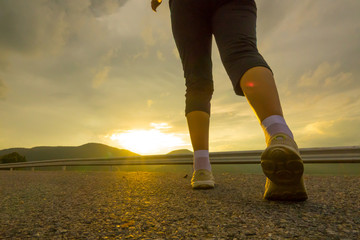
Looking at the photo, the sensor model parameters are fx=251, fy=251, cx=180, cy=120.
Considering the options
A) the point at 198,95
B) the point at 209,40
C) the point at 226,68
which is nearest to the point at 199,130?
the point at 198,95

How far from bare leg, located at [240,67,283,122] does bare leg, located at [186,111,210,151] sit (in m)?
0.70

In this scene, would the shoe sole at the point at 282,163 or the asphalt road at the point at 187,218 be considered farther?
the shoe sole at the point at 282,163

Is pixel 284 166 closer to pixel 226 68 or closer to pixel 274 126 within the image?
pixel 274 126

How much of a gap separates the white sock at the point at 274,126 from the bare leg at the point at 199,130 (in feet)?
2.57

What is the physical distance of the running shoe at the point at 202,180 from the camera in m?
2.07

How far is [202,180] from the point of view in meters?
2.10

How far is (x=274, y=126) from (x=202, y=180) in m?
0.96

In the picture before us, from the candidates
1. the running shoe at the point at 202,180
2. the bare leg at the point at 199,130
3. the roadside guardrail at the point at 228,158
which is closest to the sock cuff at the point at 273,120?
the bare leg at the point at 199,130

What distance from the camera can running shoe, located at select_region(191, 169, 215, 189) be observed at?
2072 mm

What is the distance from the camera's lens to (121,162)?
6.27 metres

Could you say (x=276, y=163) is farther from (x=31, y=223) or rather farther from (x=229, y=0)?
(x=31, y=223)

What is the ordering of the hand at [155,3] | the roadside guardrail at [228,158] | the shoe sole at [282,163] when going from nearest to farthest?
the shoe sole at [282,163] < the hand at [155,3] < the roadside guardrail at [228,158]

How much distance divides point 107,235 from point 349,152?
3.57 m

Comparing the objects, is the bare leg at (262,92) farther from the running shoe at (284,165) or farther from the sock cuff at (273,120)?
the running shoe at (284,165)
